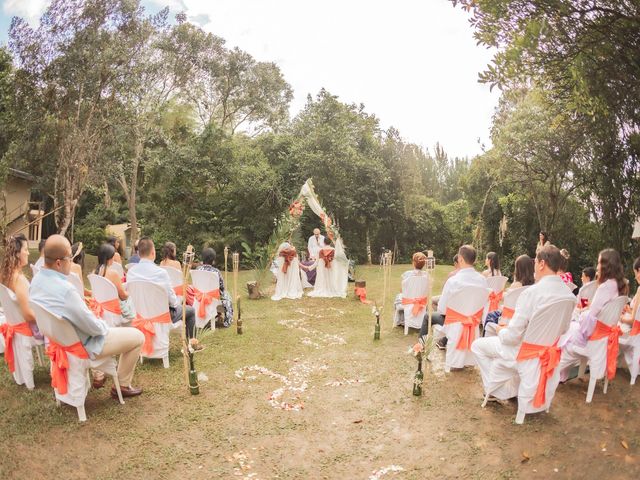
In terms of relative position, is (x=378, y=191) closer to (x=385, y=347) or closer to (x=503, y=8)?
(x=385, y=347)

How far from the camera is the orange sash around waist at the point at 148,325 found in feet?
21.1

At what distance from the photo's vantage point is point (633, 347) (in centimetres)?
566

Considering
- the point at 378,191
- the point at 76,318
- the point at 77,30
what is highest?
the point at 77,30

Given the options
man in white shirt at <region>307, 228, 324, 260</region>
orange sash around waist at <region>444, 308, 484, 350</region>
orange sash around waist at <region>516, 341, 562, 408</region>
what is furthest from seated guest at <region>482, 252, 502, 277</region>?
man in white shirt at <region>307, 228, 324, 260</region>

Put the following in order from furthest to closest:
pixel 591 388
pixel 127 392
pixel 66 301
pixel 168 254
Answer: pixel 168 254, pixel 127 392, pixel 591 388, pixel 66 301

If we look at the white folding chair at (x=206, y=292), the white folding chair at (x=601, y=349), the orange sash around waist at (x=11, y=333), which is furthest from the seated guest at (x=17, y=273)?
the white folding chair at (x=601, y=349)

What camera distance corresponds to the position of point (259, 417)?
16.5 feet

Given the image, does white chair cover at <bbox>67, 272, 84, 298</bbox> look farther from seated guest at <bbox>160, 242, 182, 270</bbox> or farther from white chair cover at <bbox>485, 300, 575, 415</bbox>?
white chair cover at <bbox>485, 300, 575, 415</bbox>

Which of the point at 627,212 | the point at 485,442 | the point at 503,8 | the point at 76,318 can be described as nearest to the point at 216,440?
the point at 76,318

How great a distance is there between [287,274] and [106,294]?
20.9ft

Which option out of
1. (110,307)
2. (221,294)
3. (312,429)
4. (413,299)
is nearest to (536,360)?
(312,429)

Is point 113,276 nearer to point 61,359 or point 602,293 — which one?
point 61,359

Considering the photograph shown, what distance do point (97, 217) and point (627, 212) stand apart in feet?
70.8

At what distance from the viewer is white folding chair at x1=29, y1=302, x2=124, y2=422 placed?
4.41 meters
